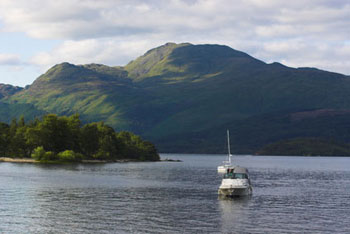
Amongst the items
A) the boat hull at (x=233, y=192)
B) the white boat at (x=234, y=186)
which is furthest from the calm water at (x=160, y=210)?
the white boat at (x=234, y=186)

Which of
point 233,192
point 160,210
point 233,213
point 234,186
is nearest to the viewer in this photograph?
point 233,213

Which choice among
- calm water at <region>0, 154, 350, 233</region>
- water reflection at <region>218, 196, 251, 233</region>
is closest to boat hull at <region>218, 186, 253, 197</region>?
water reflection at <region>218, 196, 251, 233</region>

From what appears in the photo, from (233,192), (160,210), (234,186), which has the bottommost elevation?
(160,210)

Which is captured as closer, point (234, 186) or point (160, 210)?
point (160, 210)

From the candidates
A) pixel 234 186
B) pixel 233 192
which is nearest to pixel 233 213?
pixel 233 192

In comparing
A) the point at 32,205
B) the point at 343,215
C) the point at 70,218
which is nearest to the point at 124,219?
the point at 70,218

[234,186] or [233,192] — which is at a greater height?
[234,186]

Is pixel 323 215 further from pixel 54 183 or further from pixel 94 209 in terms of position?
pixel 54 183

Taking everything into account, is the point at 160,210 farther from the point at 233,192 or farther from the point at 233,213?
the point at 233,192

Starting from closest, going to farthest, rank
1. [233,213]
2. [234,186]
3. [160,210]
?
[233,213], [160,210], [234,186]

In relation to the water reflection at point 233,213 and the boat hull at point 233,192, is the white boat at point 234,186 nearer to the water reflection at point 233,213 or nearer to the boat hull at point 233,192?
the boat hull at point 233,192

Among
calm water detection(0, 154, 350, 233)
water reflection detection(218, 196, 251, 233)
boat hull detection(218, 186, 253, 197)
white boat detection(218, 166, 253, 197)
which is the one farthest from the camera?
white boat detection(218, 166, 253, 197)

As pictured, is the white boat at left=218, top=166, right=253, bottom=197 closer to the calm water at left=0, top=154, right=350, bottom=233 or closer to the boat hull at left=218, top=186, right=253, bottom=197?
the boat hull at left=218, top=186, right=253, bottom=197

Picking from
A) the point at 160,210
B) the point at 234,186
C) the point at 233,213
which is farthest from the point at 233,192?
the point at 160,210
